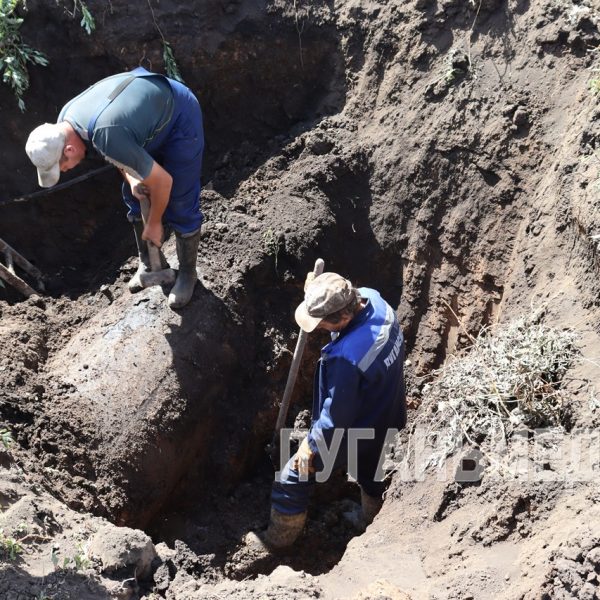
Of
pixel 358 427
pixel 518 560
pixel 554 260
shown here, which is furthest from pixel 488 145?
pixel 518 560

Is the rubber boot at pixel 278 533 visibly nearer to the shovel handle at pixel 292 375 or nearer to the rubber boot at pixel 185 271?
the shovel handle at pixel 292 375

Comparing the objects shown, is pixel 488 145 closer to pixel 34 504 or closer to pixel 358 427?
pixel 358 427

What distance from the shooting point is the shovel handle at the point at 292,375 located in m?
3.96

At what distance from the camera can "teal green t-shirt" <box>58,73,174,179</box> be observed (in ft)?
11.5

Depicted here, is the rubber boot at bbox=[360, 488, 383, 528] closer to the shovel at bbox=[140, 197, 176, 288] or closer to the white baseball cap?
the shovel at bbox=[140, 197, 176, 288]

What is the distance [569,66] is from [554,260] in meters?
1.24

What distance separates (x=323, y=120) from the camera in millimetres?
5094

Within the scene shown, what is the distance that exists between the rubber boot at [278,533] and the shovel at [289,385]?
0.54 metres

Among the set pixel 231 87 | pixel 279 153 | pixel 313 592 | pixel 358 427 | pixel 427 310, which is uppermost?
pixel 231 87

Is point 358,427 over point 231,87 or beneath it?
beneath

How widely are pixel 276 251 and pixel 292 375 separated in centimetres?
85

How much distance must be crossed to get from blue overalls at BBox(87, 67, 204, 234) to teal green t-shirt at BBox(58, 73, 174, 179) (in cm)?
12

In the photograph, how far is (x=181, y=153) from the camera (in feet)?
13.1

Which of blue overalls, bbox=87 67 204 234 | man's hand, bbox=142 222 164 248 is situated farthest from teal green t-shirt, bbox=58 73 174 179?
man's hand, bbox=142 222 164 248
